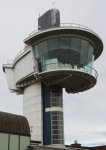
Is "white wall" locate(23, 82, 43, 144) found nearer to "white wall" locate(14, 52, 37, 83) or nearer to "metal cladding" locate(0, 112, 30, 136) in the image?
"white wall" locate(14, 52, 37, 83)

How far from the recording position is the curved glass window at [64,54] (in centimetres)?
2722

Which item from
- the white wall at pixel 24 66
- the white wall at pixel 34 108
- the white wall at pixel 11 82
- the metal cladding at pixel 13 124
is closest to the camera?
the metal cladding at pixel 13 124

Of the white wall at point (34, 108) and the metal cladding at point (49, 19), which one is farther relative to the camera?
the metal cladding at point (49, 19)

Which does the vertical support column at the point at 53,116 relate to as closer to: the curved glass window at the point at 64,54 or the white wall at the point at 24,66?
the white wall at the point at 24,66

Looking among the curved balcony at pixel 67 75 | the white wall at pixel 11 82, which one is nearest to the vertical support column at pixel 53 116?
the curved balcony at pixel 67 75

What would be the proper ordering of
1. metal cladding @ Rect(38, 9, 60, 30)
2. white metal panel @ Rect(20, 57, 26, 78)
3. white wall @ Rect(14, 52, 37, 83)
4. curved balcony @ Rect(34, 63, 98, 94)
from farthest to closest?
metal cladding @ Rect(38, 9, 60, 30), white metal panel @ Rect(20, 57, 26, 78), white wall @ Rect(14, 52, 37, 83), curved balcony @ Rect(34, 63, 98, 94)

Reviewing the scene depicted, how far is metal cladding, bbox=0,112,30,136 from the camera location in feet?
65.1

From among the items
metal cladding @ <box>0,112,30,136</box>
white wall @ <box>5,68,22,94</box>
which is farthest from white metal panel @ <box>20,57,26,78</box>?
metal cladding @ <box>0,112,30,136</box>

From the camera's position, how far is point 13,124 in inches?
822

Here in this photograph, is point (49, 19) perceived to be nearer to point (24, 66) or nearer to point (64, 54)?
point (64, 54)

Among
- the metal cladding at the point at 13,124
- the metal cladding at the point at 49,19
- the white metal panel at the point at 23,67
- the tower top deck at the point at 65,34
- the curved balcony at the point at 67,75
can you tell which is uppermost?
the metal cladding at the point at 49,19

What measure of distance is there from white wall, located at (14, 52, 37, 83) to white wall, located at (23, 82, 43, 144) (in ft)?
7.43

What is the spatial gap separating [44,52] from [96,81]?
27.1ft

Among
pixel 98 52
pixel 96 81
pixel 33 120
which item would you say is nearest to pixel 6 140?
pixel 33 120
